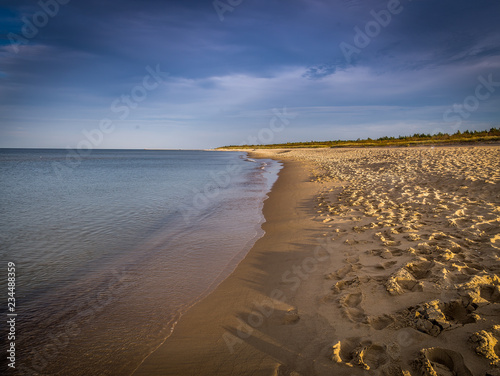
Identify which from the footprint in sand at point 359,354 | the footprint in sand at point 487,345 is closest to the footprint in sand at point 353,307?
the footprint in sand at point 359,354

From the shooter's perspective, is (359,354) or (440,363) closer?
(440,363)

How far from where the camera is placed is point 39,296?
4.29 meters

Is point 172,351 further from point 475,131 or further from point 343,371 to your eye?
point 475,131

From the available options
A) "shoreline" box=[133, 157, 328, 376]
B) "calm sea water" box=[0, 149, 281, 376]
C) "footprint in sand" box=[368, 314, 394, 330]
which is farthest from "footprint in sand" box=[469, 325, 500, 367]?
"calm sea water" box=[0, 149, 281, 376]

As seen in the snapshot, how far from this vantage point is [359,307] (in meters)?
3.23

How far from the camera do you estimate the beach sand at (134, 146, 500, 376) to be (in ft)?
7.93

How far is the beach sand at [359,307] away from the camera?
7.93 ft

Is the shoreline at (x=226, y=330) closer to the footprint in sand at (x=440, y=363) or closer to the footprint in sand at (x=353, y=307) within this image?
the footprint in sand at (x=353, y=307)

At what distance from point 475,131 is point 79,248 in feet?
212

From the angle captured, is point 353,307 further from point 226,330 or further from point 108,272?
point 108,272

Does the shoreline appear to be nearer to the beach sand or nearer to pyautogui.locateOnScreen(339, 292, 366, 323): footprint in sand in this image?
the beach sand

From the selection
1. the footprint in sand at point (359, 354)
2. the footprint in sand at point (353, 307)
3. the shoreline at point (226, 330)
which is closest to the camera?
the footprint in sand at point (359, 354)

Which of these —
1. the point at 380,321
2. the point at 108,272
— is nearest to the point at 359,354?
the point at 380,321

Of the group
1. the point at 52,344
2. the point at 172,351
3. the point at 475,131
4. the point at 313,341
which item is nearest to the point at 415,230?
the point at 313,341
